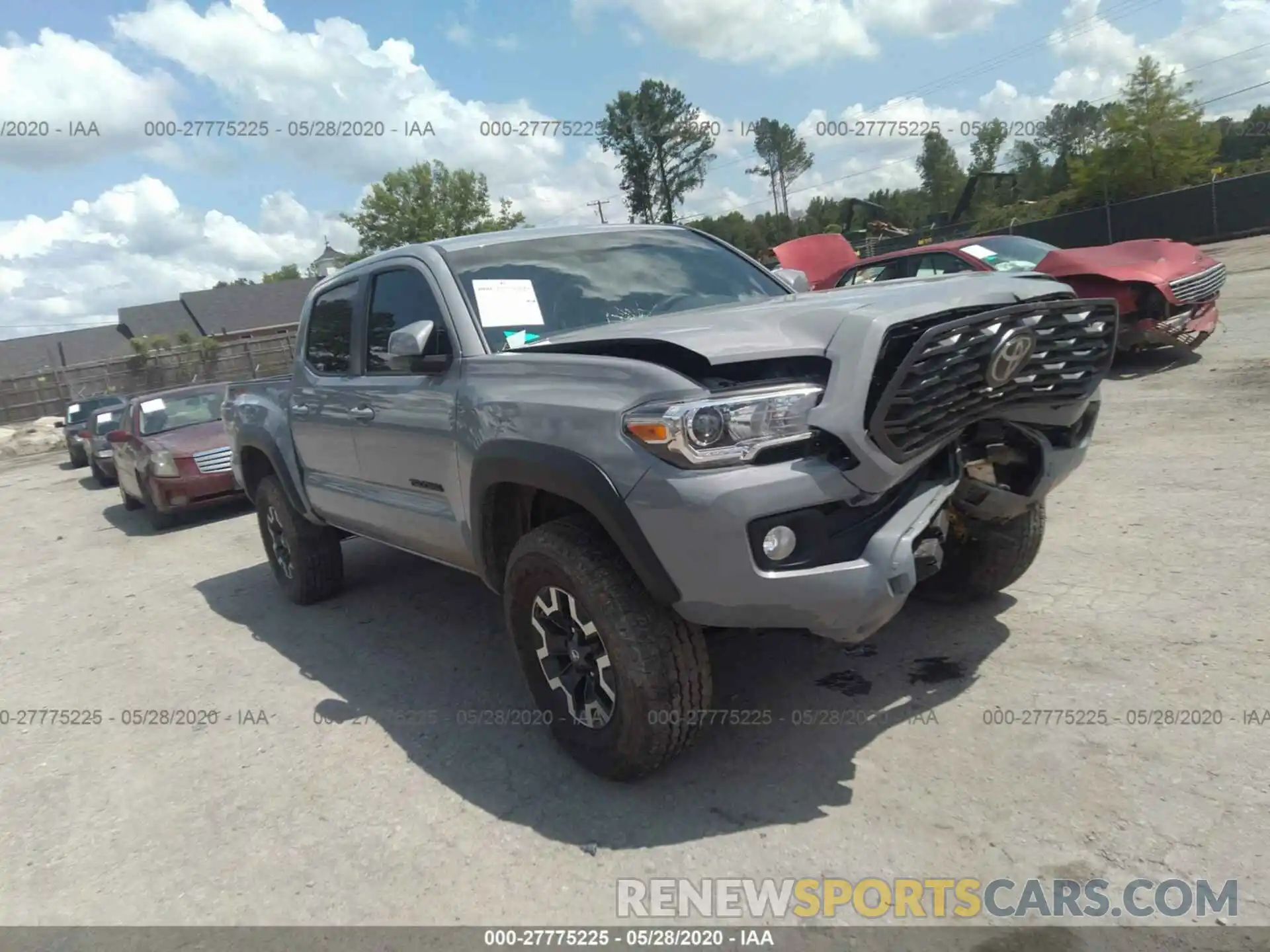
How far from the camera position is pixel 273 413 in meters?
6.12

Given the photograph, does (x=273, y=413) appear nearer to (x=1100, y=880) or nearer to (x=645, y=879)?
(x=645, y=879)

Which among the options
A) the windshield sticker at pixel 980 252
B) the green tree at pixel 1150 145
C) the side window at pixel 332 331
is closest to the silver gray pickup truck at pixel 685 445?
the side window at pixel 332 331

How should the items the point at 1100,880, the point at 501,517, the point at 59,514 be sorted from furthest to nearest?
the point at 59,514, the point at 501,517, the point at 1100,880

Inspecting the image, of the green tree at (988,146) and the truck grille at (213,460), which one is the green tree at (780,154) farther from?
the truck grille at (213,460)

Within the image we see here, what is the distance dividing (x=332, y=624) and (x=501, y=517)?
2570mm

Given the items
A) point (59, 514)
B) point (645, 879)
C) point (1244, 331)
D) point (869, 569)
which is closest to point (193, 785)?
point (645, 879)

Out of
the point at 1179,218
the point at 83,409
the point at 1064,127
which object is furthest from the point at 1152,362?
the point at 1064,127

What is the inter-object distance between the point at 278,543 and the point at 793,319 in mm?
4698

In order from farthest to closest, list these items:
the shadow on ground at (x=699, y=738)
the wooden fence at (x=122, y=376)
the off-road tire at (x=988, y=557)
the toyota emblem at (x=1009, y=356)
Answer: the wooden fence at (x=122, y=376) → the off-road tire at (x=988, y=557) → the shadow on ground at (x=699, y=738) → the toyota emblem at (x=1009, y=356)

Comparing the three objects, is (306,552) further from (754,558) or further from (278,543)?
(754,558)

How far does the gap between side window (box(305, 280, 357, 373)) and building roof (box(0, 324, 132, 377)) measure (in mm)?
56667

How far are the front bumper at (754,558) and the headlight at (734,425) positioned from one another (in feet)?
0.17

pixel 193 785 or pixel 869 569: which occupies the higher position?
pixel 869 569

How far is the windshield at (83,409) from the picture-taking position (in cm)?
2035
